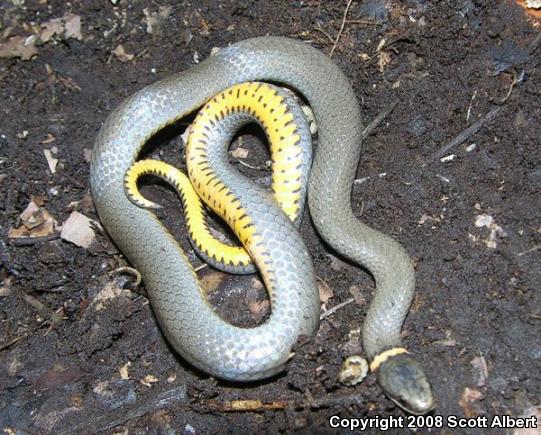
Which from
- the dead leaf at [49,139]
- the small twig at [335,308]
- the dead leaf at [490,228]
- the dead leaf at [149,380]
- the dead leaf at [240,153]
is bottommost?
the dead leaf at [149,380]

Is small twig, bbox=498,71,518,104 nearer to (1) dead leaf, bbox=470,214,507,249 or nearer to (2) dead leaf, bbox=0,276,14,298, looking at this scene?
(1) dead leaf, bbox=470,214,507,249

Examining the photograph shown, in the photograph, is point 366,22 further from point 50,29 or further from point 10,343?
point 10,343

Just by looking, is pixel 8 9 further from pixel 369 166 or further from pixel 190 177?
pixel 369 166

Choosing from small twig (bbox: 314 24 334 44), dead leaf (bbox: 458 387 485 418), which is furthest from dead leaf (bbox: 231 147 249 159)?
dead leaf (bbox: 458 387 485 418)

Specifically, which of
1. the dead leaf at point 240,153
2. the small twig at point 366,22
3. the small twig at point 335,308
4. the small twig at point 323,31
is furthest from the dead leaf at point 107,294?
the small twig at point 366,22

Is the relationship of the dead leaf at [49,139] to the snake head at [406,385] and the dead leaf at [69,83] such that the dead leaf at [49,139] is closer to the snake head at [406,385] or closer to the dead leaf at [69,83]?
the dead leaf at [69,83]

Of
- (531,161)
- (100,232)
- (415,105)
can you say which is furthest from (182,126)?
(531,161)
